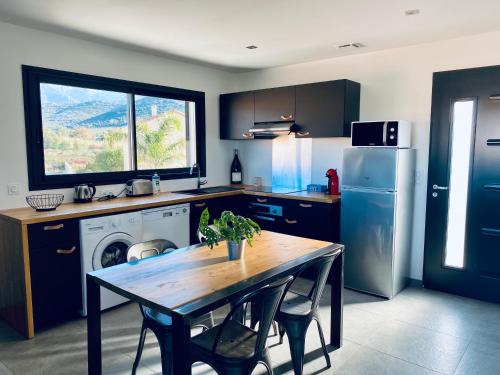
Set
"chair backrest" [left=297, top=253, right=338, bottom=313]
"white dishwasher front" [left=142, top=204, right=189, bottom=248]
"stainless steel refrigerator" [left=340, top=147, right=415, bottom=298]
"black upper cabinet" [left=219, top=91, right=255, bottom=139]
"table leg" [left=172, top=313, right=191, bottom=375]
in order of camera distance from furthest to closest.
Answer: "black upper cabinet" [left=219, top=91, right=255, bottom=139] < "white dishwasher front" [left=142, top=204, right=189, bottom=248] < "stainless steel refrigerator" [left=340, top=147, right=415, bottom=298] < "chair backrest" [left=297, top=253, right=338, bottom=313] < "table leg" [left=172, top=313, right=191, bottom=375]

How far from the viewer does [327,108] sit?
3.97 meters

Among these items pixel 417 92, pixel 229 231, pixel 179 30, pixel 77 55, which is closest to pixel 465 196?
pixel 417 92

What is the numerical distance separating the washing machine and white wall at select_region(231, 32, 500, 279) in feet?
7.14

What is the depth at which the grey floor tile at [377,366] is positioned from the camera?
2.39m

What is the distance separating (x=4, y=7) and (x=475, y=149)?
3.97m

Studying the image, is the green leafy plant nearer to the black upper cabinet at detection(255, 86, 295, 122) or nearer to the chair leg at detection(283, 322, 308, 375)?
the chair leg at detection(283, 322, 308, 375)

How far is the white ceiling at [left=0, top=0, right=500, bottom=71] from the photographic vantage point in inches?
104

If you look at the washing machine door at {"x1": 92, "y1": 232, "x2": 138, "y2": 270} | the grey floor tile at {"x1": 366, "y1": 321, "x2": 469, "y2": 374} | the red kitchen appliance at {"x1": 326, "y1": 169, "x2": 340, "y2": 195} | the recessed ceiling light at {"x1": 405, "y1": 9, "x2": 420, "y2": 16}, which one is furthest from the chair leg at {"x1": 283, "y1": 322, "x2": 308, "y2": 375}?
the recessed ceiling light at {"x1": 405, "y1": 9, "x2": 420, "y2": 16}

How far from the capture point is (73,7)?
107 inches

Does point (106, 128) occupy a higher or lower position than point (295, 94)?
lower

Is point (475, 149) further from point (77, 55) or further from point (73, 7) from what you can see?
point (77, 55)

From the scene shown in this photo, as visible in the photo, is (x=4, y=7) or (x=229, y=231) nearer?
(x=229, y=231)

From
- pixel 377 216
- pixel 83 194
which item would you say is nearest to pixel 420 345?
pixel 377 216

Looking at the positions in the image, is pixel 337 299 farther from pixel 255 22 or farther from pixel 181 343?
pixel 255 22
